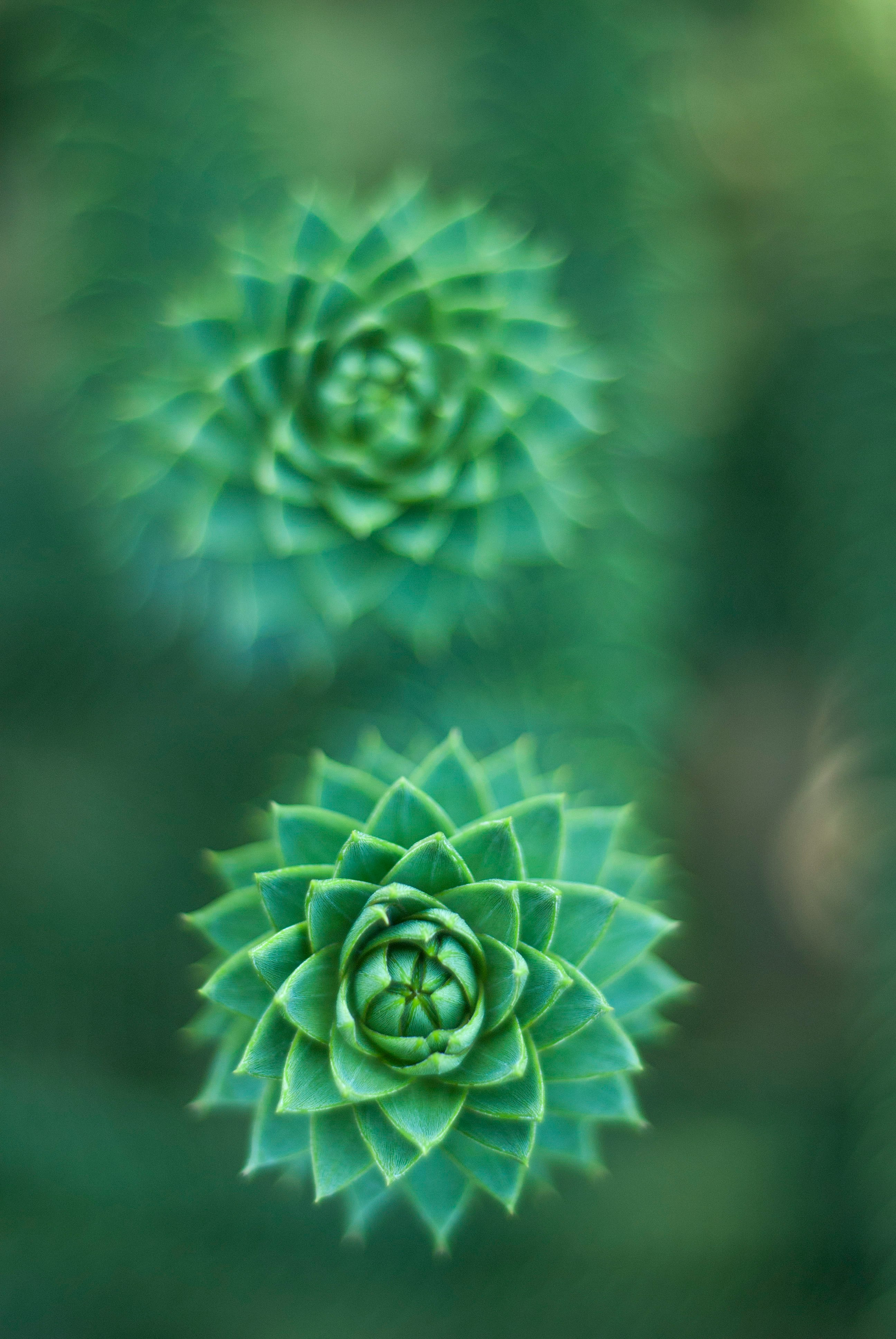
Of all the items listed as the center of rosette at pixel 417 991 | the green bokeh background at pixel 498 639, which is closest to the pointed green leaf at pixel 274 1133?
the center of rosette at pixel 417 991

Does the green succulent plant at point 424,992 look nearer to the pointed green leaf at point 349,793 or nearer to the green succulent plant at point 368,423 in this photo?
the pointed green leaf at point 349,793

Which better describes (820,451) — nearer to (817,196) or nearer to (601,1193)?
(817,196)

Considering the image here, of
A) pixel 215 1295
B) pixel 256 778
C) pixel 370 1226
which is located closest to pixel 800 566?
pixel 256 778

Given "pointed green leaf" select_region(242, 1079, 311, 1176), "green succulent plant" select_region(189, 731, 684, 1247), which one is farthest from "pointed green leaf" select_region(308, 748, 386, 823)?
"pointed green leaf" select_region(242, 1079, 311, 1176)

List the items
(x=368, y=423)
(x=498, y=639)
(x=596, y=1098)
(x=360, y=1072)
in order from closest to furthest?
(x=360, y=1072), (x=596, y=1098), (x=368, y=423), (x=498, y=639)

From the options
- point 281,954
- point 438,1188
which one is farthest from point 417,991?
point 438,1188

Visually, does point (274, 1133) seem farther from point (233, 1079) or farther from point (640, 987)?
point (640, 987)
